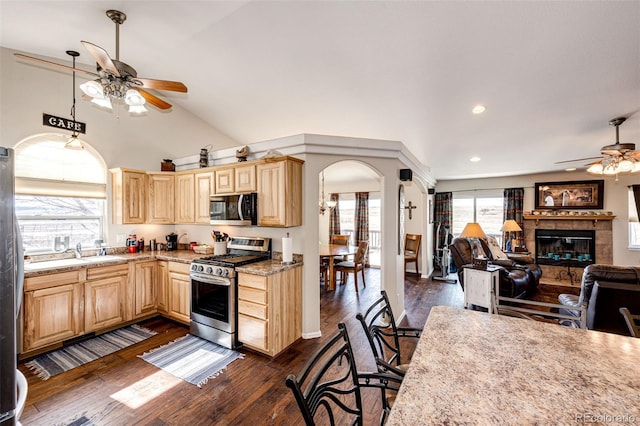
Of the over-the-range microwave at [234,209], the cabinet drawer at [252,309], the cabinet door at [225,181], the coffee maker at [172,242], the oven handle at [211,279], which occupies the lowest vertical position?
the cabinet drawer at [252,309]

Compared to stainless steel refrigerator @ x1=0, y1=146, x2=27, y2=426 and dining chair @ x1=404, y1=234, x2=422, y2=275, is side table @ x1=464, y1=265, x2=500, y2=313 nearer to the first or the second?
dining chair @ x1=404, y1=234, x2=422, y2=275

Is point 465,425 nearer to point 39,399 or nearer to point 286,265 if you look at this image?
point 286,265

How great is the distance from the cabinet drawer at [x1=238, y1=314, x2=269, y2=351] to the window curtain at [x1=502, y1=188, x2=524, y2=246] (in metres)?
6.69

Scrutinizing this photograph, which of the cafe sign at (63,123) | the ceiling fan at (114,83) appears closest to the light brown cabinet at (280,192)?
the ceiling fan at (114,83)

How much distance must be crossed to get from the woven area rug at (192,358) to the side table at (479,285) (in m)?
3.31

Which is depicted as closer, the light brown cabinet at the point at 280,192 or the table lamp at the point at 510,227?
the light brown cabinet at the point at 280,192

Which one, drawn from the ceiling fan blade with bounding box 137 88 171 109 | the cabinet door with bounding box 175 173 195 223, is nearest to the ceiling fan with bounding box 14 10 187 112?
the ceiling fan blade with bounding box 137 88 171 109

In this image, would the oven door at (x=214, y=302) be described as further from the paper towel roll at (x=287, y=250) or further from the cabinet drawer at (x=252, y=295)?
the paper towel roll at (x=287, y=250)

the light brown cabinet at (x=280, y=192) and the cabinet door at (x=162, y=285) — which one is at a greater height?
the light brown cabinet at (x=280, y=192)

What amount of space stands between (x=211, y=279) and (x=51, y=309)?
5.67ft

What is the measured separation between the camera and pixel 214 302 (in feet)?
10.3

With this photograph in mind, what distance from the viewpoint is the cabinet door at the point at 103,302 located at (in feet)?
10.4

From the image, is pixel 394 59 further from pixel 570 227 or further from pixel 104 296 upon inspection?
pixel 570 227

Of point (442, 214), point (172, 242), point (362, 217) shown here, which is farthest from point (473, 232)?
point (172, 242)
